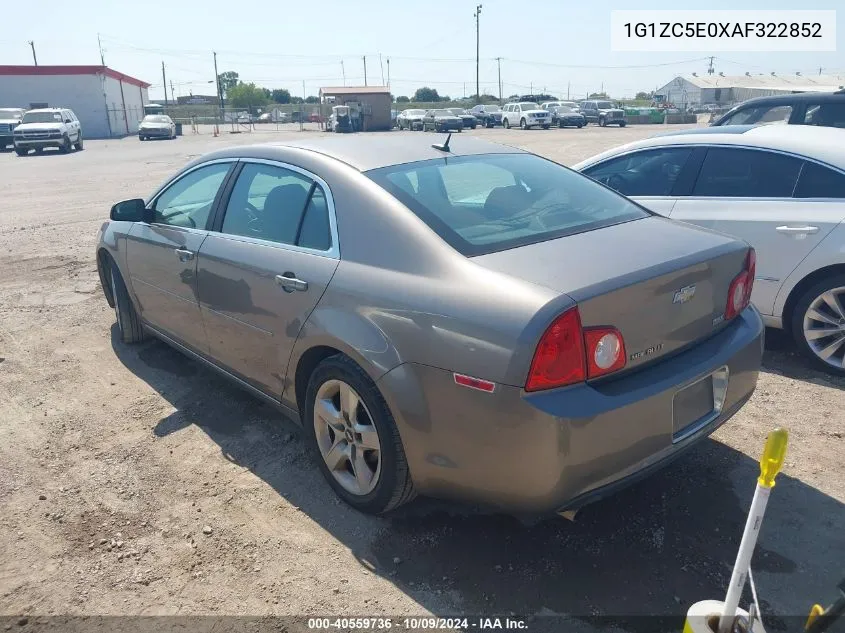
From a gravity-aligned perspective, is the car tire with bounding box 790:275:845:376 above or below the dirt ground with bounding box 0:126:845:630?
above

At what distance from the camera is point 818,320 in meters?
4.50

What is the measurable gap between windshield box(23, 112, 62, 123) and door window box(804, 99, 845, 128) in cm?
3031

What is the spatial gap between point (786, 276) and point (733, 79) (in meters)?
85.4

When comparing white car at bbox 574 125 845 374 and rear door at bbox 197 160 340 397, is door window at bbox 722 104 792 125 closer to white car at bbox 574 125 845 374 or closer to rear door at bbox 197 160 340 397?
white car at bbox 574 125 845 374

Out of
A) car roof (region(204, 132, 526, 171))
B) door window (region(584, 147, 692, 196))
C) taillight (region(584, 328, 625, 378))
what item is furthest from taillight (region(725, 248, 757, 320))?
door window (region(584, 147, 692, 196))

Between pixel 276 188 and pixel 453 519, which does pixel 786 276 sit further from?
pixel 276 188

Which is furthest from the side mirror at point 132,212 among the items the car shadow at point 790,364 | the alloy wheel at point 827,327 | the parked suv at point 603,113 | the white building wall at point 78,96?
the white building wall at point 78,96

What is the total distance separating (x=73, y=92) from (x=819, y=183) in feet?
175

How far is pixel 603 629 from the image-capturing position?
2.45 meters

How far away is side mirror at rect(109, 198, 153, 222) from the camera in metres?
4.64

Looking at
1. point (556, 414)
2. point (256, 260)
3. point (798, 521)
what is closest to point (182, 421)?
point (256, 260)

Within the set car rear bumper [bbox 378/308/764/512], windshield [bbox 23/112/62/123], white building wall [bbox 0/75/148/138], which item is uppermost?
white building wall [bbox 0/75/148/138]

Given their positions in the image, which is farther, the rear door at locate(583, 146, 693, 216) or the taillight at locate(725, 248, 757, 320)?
the rear door at locate(583, 146, 693, 216)

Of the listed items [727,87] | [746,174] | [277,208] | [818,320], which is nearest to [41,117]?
[277,208]
